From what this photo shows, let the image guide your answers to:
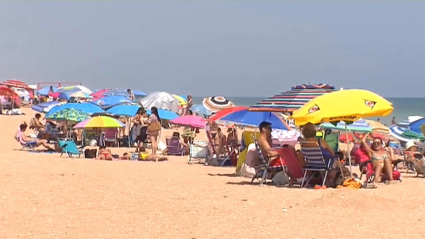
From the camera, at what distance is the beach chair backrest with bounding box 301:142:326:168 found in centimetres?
868

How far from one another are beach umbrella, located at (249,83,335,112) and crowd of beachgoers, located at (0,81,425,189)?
0.03 metres

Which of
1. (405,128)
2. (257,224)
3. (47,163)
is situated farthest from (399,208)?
(405,128)

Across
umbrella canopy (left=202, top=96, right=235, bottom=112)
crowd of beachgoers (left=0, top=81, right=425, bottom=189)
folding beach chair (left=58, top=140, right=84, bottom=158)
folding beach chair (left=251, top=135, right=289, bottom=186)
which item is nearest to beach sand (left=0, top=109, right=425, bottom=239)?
folding beach chair (left=251, top=135, right=289, bottom=186)

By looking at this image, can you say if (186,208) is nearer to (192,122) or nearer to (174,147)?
(192,122)

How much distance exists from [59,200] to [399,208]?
4.11m

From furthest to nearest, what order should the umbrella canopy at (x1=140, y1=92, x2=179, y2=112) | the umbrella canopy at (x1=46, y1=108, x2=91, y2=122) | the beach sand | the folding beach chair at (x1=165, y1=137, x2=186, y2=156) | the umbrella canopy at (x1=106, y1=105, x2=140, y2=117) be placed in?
1. the umbrella canopy at (x1=140, y1=92, x2=179, y2=112)
2. the umbrella canopy at (x1=106, y1=105, x2=140, y2=117)
3. the umbrella canopy at (x1=46, y1=108, x2=91, y2=122)
4. the folding beach chair at (x1=165, y1=137, x2=186, y2=156)
5. the beach sand

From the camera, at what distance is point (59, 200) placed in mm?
7426

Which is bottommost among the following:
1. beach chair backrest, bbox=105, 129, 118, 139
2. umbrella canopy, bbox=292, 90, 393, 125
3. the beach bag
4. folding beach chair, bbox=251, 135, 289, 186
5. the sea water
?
the sea water

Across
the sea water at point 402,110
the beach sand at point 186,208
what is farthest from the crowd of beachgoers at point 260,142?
the sea water at point 402,110

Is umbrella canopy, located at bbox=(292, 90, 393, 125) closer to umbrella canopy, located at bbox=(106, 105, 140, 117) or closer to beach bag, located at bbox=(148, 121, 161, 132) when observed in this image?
beach bag, located at bbox=(148, 121, 161, 132)

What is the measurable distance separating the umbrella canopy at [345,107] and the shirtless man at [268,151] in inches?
25.4

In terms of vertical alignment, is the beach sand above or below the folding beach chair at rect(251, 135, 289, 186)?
below

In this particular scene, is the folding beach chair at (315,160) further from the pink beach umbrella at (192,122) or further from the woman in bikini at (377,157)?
the pink beach umbrella at (192,122)

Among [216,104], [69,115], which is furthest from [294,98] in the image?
[216,104]
